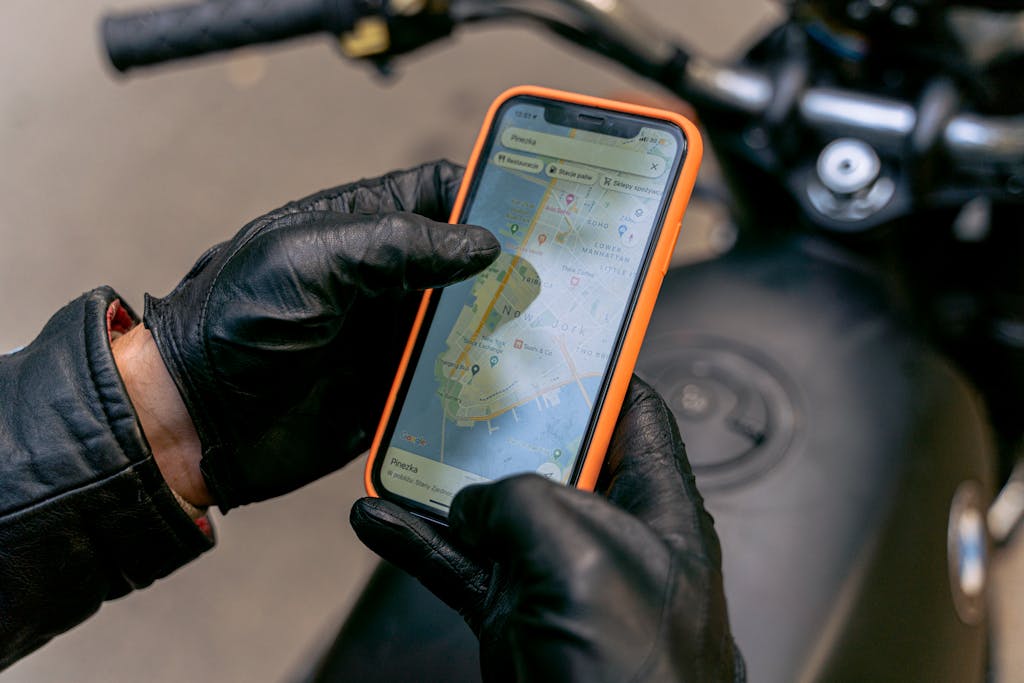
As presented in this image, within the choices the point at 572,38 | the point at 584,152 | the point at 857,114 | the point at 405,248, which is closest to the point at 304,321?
the point at 405,248

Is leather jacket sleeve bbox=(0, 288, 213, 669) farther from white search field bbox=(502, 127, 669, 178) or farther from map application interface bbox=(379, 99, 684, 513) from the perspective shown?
white search field bbox=(502, 127, 669, 178)

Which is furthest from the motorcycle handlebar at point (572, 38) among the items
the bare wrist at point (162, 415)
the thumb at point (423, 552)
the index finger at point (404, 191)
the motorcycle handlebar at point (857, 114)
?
the thumb at point (423, 552)

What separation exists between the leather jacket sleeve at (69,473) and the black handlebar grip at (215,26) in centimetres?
23

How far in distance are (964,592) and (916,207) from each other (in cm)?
31

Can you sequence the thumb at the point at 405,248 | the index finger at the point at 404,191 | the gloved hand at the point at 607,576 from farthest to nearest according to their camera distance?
the index finger at the point at 404,191
the thumb at the point at 405,248
the gloved hand at the point at 607,576

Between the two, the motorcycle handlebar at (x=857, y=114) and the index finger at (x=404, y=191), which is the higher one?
the motorcycle handlebar at (x=857, y=114)

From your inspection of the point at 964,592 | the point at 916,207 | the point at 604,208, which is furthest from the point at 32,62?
the point at 964,592

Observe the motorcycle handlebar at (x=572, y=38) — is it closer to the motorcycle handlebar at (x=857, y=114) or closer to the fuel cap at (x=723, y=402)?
the motorcycle handlebar at (x=857, y=114)

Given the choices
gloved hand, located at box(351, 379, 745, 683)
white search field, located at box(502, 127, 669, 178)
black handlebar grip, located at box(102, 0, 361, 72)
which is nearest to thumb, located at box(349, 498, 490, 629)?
gloved hand, located at box(351, 379, 745, 683)

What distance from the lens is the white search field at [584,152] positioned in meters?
0.55

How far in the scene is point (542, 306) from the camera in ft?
1.84

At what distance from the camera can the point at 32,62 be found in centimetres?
146

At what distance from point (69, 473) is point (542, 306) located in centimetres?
32

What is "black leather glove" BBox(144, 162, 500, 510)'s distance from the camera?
0.52 m
